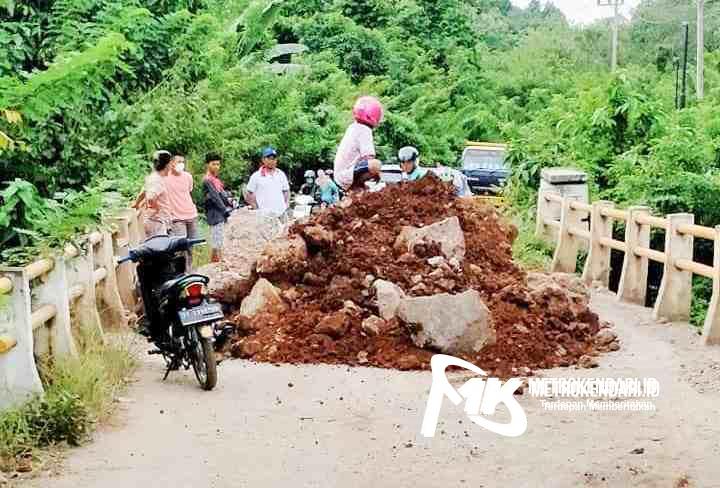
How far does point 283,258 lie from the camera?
11.7 m

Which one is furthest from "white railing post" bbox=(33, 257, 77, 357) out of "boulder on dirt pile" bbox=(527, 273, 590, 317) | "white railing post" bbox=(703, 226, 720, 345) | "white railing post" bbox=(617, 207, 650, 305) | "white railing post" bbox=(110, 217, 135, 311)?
"white railing post" bbox=(617, 207, 650, 305)

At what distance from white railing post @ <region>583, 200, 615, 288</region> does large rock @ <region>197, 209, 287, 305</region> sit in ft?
13.0

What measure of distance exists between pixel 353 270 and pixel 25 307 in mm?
4163

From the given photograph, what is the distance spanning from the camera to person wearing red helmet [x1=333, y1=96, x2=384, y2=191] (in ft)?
41.4

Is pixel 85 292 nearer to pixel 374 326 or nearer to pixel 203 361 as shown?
pixel 203 361

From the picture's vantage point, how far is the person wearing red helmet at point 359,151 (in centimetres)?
1263

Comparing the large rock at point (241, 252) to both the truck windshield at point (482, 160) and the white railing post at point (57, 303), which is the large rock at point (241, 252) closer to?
the white railing post at point (57, 303)

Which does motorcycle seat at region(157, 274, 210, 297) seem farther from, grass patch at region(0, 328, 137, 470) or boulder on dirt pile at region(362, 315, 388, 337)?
boulder on dirt pile at region(362, 315, 388, 337)

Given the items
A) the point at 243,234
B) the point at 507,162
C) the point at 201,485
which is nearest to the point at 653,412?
the point at 201,485

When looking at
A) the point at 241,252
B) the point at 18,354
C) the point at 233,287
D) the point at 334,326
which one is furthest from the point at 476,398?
the point at 241,252

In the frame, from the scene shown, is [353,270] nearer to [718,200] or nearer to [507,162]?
[718,200]

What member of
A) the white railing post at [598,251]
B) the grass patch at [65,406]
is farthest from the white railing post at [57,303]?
the white railing post at [598,251]

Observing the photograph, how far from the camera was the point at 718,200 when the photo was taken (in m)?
15.4

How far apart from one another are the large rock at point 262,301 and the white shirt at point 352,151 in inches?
76.7
